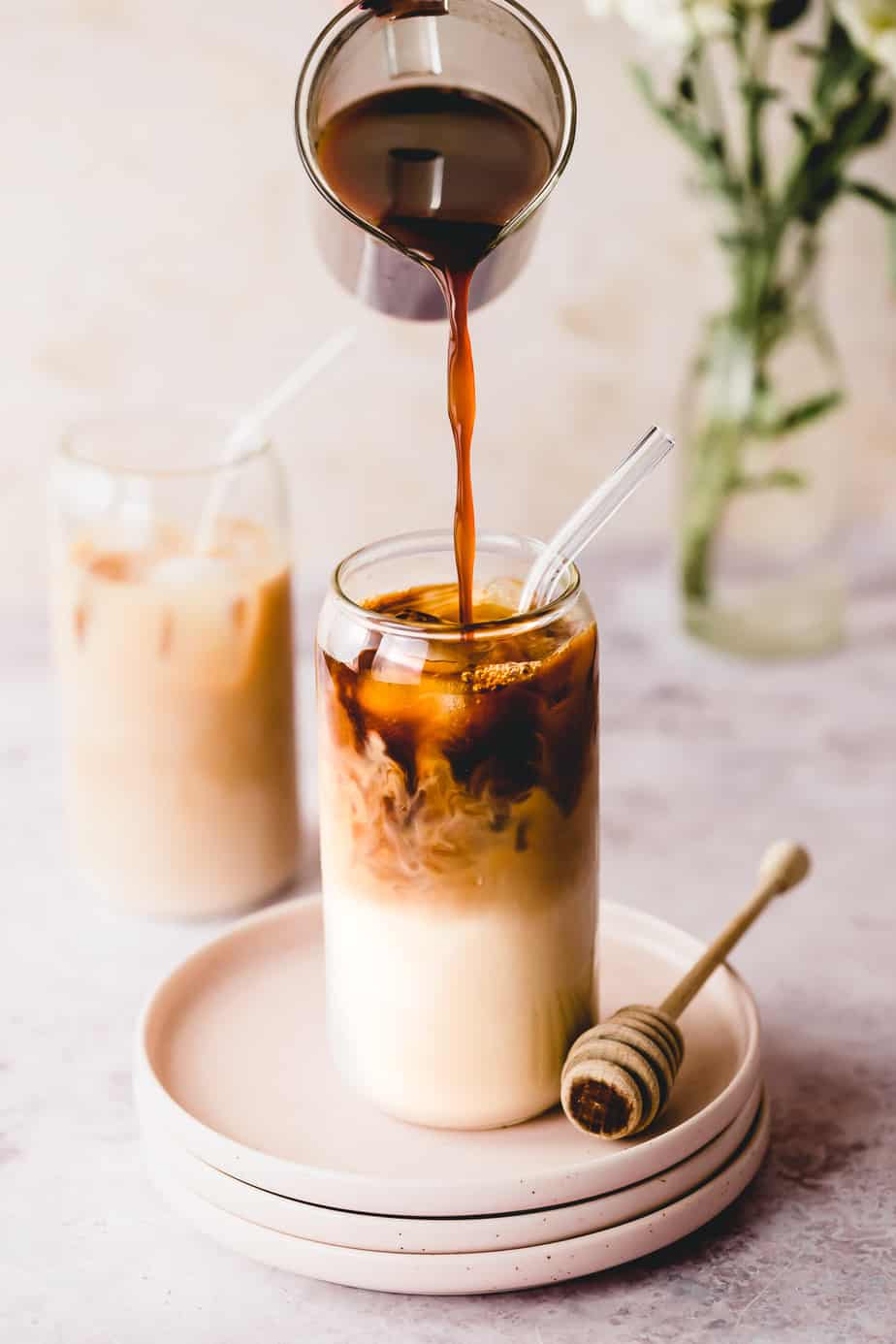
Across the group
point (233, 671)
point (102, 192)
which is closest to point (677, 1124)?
point (233, 671)

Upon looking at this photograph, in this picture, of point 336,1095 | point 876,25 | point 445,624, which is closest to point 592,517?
point 445,624

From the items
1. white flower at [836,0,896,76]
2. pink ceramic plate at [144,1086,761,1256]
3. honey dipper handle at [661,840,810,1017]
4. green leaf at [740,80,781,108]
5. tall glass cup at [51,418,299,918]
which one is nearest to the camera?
pink ceramic plate at [144,1086,761,1256]

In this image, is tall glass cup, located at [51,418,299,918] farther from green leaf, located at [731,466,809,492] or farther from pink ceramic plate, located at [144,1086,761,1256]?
green leaf, located at [731,466,809,492]

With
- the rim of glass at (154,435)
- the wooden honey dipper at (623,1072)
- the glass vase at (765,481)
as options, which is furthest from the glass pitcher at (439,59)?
the glass vase at (765,481)

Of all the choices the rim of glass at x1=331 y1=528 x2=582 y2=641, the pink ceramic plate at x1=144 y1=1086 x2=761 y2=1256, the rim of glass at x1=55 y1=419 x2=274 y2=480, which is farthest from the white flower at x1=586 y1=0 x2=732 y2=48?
the pink ceramic plate at x1=144 y1=1086 x2=761 y2=1256

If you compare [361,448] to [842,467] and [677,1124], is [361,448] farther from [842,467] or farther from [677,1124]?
[677,1124]

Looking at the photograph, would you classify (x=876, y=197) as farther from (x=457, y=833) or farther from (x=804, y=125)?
(x=457, y=833)

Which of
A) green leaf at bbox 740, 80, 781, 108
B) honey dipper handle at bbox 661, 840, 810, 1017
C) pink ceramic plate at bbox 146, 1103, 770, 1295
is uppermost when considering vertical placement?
green leaf at bbox 740, 80, 781, 108
